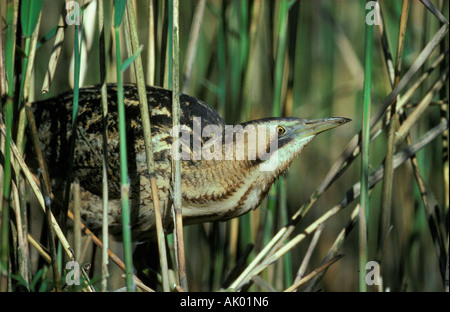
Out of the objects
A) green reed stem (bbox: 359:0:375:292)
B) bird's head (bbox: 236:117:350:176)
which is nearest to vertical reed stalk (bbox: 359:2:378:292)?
green reed stem (bbox: 359:0:375:292)

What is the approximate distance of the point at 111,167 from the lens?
1.42 m

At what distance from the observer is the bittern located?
133 centimetres

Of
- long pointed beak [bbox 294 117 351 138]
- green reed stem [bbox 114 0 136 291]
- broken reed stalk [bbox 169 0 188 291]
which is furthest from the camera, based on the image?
long pointed beak [bbox 294 117 351 138]

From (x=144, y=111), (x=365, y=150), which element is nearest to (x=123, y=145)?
(x=144, y=111)

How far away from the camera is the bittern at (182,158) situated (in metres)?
1.33

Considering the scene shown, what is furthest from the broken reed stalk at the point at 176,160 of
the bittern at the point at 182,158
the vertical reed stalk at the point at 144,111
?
the bittern at the point at 182,158

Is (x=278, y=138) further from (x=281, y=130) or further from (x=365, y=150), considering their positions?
(x=365, y=150)

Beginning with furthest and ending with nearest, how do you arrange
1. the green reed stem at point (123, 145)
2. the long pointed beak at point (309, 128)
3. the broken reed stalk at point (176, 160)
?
the long pointed beak at point (309, 128)
the broken reed stalk at point (176, 160)
the green reed stem at point (123, 145)

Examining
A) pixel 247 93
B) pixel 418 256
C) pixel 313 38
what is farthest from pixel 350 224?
pixel 313 38

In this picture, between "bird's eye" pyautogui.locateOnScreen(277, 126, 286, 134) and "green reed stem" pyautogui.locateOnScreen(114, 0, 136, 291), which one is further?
"bird's eye" pyautogui.locateOnScreen(277, 126, 286, 134)

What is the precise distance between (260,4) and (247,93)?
0.83 feet

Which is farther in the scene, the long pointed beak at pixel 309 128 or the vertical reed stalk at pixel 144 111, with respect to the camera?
the long pointed beak at pixel 309 128

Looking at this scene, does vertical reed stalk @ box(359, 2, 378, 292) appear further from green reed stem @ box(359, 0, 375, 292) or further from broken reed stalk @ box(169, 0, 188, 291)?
broken reed stalk @ box(169, 0, 188, 291)

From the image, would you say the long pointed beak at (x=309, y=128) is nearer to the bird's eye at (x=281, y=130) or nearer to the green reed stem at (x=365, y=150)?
the bird's eye at (x=281, y=130)
